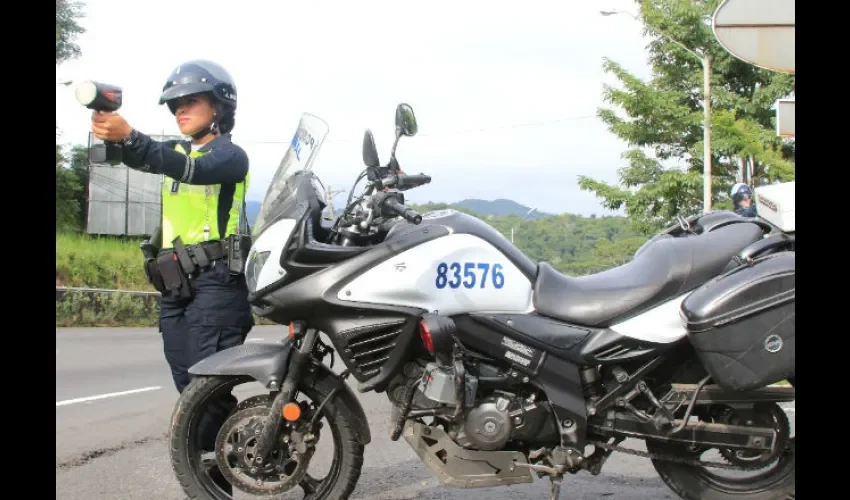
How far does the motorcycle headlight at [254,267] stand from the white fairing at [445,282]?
0.40 metres

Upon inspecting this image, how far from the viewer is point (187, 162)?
388cm

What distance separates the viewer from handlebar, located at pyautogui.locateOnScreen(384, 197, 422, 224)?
133 inches

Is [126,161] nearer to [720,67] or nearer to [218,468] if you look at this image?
[218,468]

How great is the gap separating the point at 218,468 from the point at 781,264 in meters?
2.55

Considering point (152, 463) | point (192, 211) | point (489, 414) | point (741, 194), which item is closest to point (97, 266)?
point (741, 194)

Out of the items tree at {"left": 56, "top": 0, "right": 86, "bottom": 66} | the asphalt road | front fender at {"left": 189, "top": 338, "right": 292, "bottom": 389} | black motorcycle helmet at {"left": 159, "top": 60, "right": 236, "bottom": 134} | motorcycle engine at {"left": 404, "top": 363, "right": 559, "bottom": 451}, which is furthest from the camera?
tree at {"left": 56, "top": 0, "right": 86, "bottom": 66}

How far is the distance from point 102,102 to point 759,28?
13.2 feet

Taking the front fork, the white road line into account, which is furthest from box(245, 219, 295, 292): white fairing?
the white road line

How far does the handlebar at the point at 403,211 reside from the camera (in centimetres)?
339

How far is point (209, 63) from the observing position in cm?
413

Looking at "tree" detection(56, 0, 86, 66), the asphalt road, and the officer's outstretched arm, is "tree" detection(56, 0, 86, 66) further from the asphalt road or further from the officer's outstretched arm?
the officer's outstretched arm
